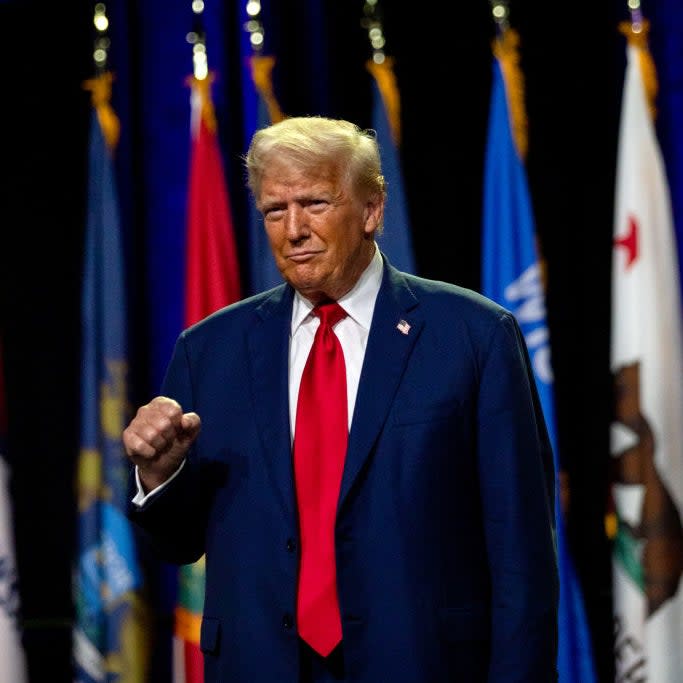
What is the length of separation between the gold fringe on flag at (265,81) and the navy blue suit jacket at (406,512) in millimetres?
1730

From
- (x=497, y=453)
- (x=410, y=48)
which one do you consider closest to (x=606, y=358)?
(x=410, y=48)

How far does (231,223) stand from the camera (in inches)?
141

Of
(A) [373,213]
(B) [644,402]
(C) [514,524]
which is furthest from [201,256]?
(C) [514,524]

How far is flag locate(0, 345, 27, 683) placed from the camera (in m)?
3.29

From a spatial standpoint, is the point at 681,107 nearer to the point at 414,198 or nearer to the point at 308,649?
the point at 414,198

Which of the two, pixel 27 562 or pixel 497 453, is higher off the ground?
pixel 497 453

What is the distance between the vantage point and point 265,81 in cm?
347

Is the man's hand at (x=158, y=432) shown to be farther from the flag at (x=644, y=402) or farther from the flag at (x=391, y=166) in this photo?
the flag at (x=644, y=402)

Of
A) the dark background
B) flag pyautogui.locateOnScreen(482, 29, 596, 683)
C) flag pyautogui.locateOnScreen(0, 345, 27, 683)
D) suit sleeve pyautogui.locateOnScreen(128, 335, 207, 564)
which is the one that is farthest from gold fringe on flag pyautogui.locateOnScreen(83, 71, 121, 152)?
suit sleeve pyautogui.locateOnScreen(128, 335, 207, 564)

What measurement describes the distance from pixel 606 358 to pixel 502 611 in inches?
83.0

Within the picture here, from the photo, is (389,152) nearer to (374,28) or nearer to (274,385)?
(374,28)

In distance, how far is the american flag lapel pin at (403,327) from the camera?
5.90 feet

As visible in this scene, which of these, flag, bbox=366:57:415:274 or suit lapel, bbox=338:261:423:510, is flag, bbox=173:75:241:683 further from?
suit lapel, bbox=338:261:423:510

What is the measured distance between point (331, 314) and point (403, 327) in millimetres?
133
